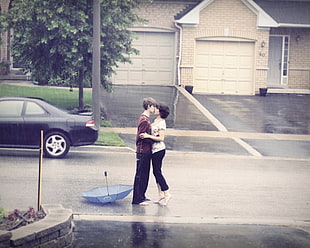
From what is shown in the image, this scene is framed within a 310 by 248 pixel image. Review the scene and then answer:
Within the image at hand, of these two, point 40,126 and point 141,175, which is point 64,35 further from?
point 141,175

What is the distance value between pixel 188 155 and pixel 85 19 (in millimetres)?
5472

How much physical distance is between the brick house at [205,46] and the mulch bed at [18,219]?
18.7 m

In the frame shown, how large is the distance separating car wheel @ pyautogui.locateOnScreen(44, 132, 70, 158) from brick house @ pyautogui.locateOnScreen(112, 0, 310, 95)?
12872 millimetres

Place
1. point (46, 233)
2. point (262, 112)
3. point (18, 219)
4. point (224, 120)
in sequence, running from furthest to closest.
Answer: point (262, 112) → point (224, 120) → point (18, 219) → point (46, 233)

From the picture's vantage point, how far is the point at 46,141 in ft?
41.4

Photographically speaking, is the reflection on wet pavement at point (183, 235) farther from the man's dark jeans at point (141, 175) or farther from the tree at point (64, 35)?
the tree at point (64, 35)

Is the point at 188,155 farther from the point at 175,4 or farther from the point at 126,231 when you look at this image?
the point at 175,4

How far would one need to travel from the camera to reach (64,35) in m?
16.7

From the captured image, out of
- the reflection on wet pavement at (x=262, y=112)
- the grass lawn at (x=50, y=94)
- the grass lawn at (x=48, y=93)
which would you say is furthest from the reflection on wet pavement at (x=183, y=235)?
the grass lawn at (x=48, y=93)

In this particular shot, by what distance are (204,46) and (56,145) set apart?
13.8m

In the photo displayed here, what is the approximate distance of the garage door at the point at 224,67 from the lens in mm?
25406

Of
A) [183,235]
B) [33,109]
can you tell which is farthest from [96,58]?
[183,235]

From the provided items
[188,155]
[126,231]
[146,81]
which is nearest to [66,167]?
[188,155]

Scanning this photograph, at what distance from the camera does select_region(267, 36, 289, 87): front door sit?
27500 mm
